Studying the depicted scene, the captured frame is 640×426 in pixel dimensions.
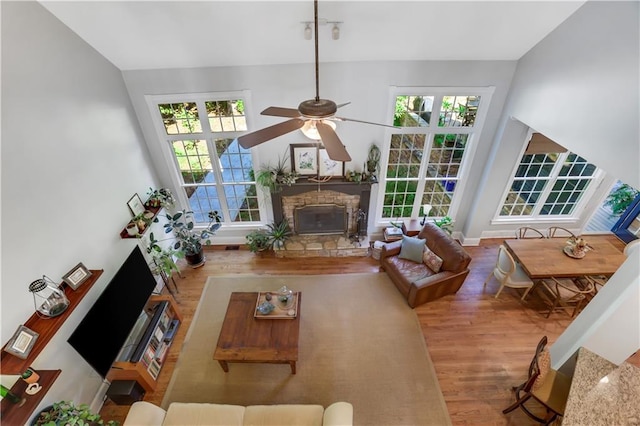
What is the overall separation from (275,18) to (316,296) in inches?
154

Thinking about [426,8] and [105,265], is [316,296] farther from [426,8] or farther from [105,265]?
[426,8]

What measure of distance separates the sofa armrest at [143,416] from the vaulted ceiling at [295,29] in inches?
164

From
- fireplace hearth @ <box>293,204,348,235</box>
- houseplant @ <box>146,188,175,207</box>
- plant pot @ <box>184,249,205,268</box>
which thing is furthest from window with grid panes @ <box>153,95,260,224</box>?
fireplace hearth @ <box>293,204,348,235</box>

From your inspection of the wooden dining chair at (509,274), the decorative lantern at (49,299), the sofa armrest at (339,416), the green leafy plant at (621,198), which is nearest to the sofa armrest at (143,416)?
the decorative lantern at (49,299)

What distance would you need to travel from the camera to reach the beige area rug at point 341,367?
11.8 feet

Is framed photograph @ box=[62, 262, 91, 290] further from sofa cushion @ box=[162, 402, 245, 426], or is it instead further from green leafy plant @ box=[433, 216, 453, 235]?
green leafy plant @ box=[433, 216, 453, 235]

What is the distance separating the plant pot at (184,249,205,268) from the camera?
17.5ft

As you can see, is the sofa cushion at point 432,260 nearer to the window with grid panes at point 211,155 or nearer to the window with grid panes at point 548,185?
the window with grid panes at point 548,185

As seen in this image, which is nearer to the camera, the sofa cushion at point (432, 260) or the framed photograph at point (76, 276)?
the framed photograph at point (76, 276)

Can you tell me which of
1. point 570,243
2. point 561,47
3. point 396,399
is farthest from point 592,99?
point 396,399

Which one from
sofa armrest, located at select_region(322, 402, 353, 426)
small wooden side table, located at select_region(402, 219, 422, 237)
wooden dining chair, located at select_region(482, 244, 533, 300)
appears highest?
small wooden side table, located at select_region(402, 219, 422, 237)

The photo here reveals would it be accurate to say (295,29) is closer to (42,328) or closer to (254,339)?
(254,339)

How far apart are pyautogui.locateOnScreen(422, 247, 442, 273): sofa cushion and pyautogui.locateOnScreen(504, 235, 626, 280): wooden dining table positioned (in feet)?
3.90

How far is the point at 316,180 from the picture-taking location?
518cm
